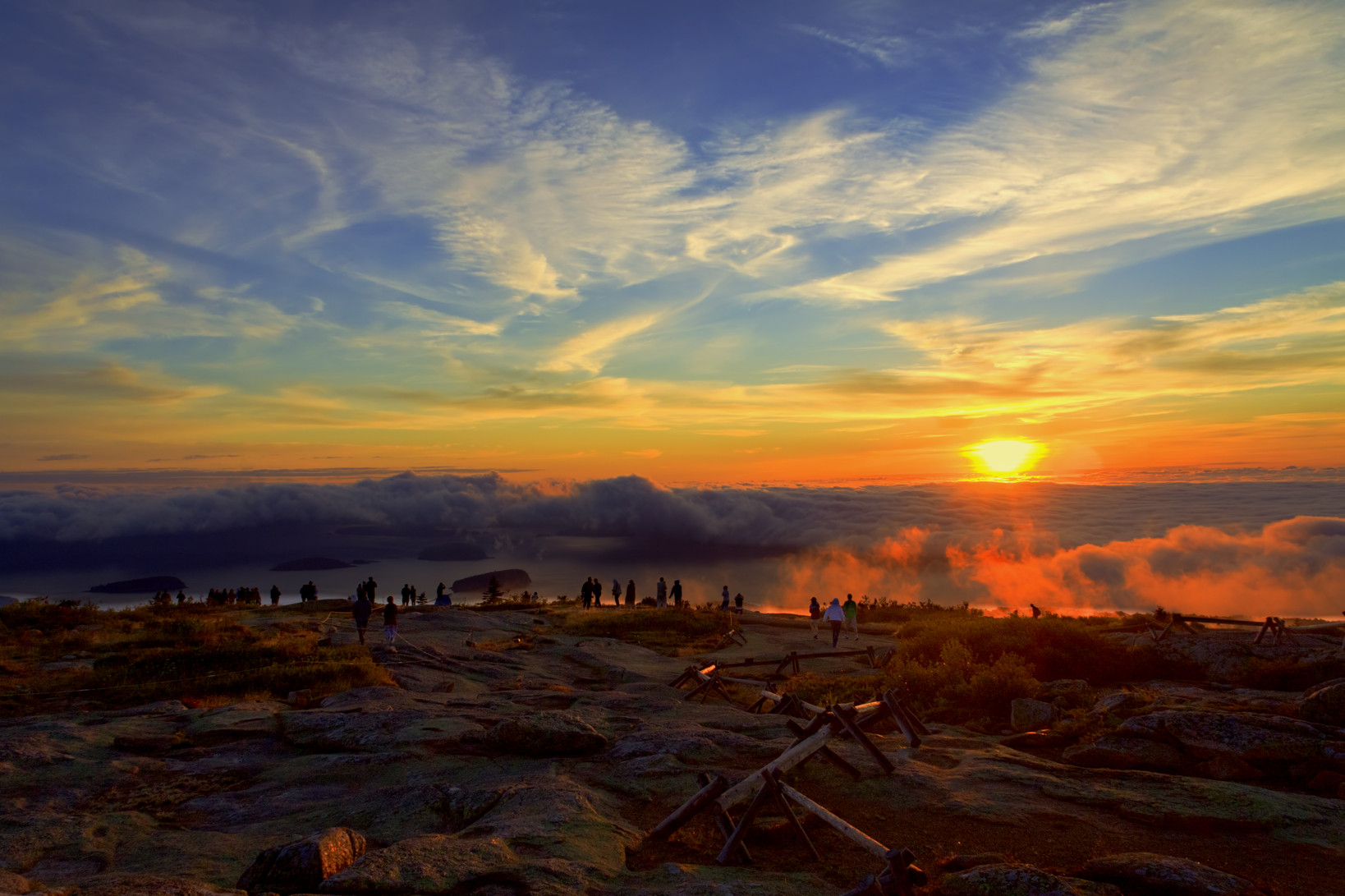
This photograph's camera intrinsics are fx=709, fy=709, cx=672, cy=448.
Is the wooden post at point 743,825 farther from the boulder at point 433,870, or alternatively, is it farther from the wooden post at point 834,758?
the boulder at point 433,870

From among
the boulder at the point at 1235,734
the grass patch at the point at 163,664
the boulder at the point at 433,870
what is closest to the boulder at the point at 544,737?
the boulder at the point at 433,870

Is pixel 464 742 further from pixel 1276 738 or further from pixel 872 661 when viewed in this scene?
pixel 872 661

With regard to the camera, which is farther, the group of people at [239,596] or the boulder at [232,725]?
the group of people at [239,596]

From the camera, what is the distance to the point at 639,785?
11203mm

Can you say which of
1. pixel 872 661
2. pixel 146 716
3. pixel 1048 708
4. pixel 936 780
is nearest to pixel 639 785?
pixel 936 780

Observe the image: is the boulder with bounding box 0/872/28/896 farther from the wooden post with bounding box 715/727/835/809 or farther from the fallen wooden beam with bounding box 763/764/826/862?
the fallen wooden beam with bounding box 763/764/826/862

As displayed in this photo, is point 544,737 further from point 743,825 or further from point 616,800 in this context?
point 743,825

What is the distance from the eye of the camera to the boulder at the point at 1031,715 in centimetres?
1552

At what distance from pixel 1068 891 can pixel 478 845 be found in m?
5.96

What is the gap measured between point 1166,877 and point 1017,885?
1.55 m

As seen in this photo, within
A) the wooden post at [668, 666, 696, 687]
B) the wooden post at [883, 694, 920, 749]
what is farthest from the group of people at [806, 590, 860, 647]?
the wooden post at [883, 694, 920, 749]

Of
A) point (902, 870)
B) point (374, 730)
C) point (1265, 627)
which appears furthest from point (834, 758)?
point (1265, 627)

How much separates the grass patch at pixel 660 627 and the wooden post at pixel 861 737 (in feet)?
67.7

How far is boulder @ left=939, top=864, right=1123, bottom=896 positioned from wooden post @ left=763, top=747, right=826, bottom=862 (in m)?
1.95
